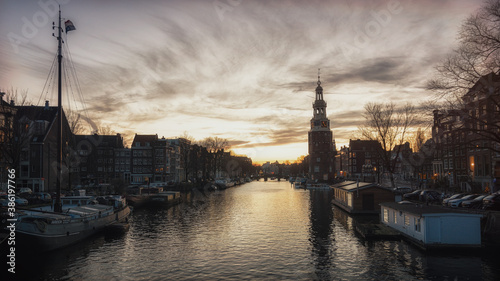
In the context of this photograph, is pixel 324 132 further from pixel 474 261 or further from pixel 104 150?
pixel 474 261

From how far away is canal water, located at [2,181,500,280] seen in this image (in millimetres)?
24344

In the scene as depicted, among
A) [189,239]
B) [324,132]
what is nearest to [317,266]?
[189,239]

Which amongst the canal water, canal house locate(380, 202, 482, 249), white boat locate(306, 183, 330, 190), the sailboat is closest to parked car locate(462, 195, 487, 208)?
the canal water

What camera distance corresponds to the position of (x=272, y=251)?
3100 centimetres

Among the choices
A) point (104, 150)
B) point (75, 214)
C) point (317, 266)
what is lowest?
point (317, 266)

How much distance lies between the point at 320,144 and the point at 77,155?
9635 cm

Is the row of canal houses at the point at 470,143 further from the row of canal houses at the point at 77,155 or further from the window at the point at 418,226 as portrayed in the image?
the row of canal houses at the point at 77,155

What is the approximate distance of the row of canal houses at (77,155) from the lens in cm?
5378

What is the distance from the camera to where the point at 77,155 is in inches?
3511

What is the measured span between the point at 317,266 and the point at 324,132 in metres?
127

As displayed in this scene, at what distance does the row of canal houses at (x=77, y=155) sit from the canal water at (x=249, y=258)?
2329 cm

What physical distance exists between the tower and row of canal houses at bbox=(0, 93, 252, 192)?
47.1m

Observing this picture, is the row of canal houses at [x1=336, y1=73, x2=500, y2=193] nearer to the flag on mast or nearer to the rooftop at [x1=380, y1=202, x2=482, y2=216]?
the rooftop at [x1=380, y1=202, x2=482, y2=216]

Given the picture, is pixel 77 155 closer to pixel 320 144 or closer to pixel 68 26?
pixel 68 26
